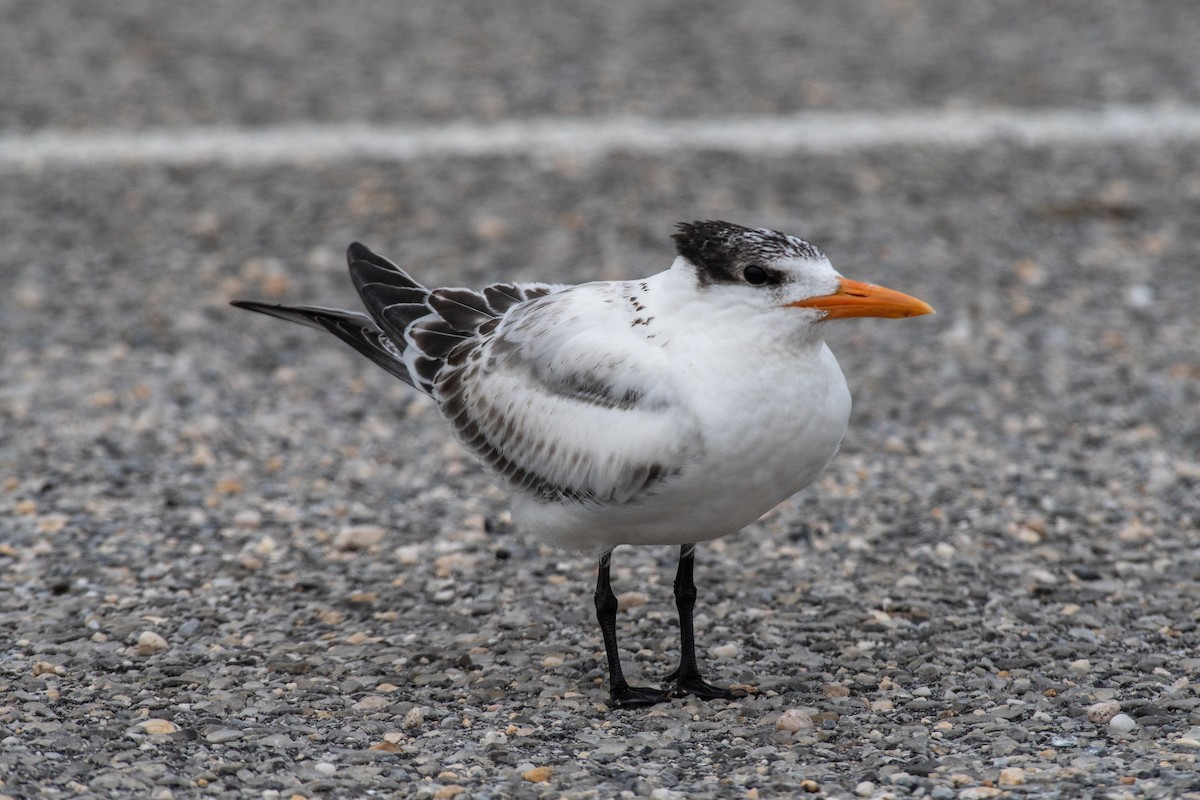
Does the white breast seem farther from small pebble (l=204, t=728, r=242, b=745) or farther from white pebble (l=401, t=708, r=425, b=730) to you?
small pebble (l=204, t=728, r=242, b=745)

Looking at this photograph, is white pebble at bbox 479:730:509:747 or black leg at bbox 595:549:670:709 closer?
white pebble at bbox 479:730:509:747

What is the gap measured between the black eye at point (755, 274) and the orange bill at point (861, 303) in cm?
11

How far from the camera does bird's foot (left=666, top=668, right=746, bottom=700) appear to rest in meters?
4.43

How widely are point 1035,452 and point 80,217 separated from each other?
5.25 meters

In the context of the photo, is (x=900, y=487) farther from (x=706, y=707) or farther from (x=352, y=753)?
(x=352, y=753)

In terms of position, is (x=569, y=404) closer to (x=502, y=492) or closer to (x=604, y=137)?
(x=502, y=492)

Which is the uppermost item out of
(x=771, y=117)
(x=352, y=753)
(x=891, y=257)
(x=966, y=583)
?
(x=771, y=117)

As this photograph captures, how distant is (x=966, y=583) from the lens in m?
5.13

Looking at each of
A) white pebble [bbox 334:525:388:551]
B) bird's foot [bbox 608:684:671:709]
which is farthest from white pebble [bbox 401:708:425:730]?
white pebble [bbox 334:525:388:551]

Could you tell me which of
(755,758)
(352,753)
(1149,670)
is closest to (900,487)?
(1149,670)

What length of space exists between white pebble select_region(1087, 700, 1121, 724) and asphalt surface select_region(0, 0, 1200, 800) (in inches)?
1.7

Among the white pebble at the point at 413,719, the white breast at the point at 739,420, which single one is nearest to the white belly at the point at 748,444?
the white breast at the point at 739,420

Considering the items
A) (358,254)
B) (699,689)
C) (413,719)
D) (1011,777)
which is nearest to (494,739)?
(413,719)

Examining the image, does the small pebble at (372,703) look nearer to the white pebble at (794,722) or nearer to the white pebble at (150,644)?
the white pebble at (150,644)
